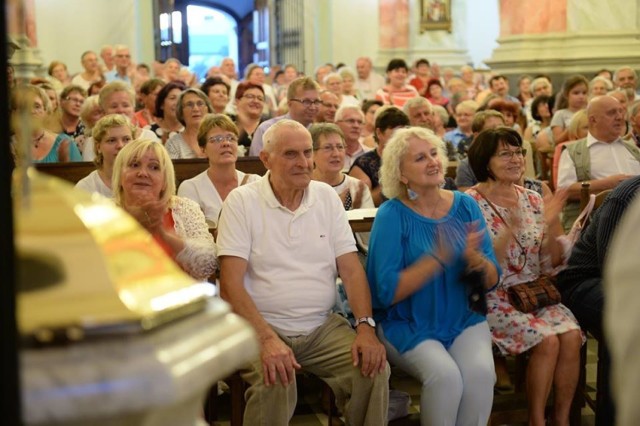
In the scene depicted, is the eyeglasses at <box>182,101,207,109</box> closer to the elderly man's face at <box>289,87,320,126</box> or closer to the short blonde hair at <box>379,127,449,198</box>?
the elderly man's face at <box>289,87,320,126</box>

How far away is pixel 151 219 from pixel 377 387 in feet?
3.30

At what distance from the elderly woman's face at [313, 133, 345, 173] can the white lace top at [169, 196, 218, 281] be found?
4.62 feet

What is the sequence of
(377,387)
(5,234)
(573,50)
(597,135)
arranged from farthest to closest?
(573,50) → (597,135) → (377,387) → (5,234)

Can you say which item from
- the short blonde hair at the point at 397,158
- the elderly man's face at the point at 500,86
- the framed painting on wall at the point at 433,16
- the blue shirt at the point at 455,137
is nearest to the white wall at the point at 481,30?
the framed painting on wall at the point at 433,16

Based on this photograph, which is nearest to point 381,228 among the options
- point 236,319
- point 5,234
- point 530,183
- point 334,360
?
point 334,360

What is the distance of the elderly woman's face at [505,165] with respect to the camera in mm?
4488

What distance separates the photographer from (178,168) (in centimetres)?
553

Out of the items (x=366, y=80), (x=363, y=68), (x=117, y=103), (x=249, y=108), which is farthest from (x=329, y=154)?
(x=366, y=80)

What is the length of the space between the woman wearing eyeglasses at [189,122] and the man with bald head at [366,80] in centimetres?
690

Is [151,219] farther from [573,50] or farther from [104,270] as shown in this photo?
[573,50]

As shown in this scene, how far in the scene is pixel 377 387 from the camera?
3695mm

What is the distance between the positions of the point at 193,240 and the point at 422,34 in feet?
49.3

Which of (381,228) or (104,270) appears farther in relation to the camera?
(381,228)

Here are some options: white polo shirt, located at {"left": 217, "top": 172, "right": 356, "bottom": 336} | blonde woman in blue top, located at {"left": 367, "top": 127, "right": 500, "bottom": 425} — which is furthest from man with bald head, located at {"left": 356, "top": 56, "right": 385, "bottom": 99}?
white polo shirt, located at {"left": 217, "top": 172, "right": 356, "bottom": 336}
